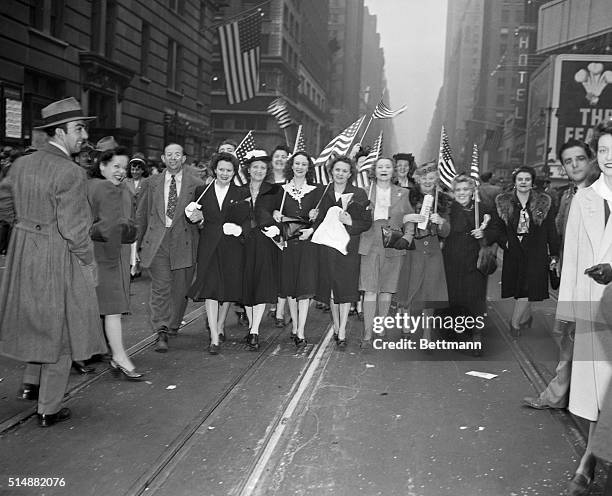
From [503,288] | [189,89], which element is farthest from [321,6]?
[503,288]

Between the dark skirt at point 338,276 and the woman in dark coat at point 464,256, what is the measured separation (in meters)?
1.04

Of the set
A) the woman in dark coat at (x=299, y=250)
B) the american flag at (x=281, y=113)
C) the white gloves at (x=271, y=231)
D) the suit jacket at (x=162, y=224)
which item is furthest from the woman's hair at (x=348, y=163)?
the american flag at (x=281, y=113)

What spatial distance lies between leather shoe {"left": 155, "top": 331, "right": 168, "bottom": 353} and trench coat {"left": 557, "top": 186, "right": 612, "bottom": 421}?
14.8 ft

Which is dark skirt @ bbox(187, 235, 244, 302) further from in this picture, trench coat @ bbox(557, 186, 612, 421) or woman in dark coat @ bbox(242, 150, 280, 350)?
trench coat @ bbox(557, 186, 612, 421)

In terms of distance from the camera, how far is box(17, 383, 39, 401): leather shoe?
5.54 m

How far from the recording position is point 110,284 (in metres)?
6.29

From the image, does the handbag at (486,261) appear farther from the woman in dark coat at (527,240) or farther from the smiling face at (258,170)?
the smiling face at (258,170)

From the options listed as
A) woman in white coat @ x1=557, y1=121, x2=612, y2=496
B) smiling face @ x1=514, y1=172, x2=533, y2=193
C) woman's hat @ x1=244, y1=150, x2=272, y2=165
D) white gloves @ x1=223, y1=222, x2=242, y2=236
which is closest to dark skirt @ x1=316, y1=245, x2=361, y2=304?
white gloves @ x1=223, y1=222, x2=242, y2=236

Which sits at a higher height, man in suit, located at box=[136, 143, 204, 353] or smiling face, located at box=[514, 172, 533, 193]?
smiling face, located at box=[514, 172, 533, 193]

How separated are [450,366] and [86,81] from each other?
1707 cm

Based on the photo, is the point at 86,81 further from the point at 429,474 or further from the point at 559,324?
the point at 429,474

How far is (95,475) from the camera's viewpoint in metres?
4.12

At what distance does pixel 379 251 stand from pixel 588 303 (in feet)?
13.5

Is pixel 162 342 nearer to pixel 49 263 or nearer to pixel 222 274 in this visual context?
pixel 222 274
